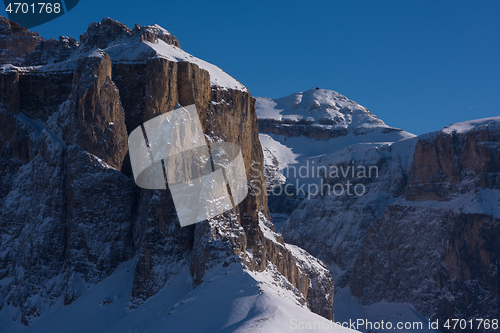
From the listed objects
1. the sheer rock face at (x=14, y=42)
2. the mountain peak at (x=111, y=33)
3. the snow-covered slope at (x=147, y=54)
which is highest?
the sheer rock face at (x=14, y=42)

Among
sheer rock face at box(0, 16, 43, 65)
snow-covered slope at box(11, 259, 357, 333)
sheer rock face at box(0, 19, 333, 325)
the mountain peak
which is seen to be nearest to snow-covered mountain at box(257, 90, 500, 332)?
sheer rock face at box(0, 19, 333, 325)

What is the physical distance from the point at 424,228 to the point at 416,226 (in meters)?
2.37

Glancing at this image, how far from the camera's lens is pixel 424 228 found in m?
125

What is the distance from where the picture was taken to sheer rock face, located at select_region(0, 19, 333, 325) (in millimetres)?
48688

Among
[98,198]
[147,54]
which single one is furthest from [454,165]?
[98,198]

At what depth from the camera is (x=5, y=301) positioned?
51594mm

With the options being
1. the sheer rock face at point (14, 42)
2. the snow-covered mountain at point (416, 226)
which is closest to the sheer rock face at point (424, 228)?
the snow-covered mountain at point (416, 226)

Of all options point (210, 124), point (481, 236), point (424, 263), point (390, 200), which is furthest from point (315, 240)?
point (210, 124)

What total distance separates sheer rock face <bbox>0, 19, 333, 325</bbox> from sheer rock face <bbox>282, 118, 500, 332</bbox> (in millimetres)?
69641

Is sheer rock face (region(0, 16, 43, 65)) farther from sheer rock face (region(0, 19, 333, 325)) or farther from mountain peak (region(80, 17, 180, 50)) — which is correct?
sheer rock face (region(0, 19, 333, 325))

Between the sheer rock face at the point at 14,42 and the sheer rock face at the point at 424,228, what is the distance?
91.2 metres

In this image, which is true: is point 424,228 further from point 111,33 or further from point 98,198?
point 98,198

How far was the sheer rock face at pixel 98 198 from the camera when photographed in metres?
48.7

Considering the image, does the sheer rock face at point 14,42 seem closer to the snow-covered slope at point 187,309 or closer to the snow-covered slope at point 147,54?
the snow-covered slope at point 147,54
